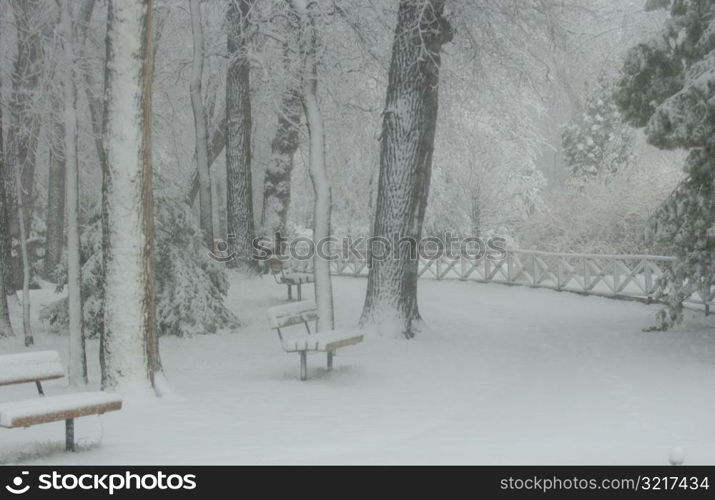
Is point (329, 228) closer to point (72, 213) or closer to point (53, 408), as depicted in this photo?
point (72, 213)

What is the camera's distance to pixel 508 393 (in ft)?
33.9

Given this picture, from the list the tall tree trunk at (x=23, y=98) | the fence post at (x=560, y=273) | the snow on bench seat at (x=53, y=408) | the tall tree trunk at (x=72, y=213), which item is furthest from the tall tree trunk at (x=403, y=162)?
the fence post at (x=560, y=273)

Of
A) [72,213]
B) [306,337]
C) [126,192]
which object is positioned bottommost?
[306,337]

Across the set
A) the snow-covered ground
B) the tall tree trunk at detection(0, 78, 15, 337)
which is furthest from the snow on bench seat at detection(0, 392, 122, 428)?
the tall tree trunk at detection(0, 78, 15, 337)

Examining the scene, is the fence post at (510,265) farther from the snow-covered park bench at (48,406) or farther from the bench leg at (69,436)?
the bench leg at (69,436)

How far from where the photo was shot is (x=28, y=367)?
903 cm

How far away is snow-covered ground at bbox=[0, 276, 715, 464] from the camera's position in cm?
700

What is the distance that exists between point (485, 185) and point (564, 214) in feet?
26.9

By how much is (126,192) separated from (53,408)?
2.83m

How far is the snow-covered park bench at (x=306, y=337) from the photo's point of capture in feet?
36.1

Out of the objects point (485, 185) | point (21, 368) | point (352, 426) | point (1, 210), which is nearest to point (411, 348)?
point (352, 426)

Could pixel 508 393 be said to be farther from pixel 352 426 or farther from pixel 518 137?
pixel 518 137

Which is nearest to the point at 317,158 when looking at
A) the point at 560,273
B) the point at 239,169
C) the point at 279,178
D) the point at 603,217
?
the point at 239,169

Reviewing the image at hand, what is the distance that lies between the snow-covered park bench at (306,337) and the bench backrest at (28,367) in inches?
110
